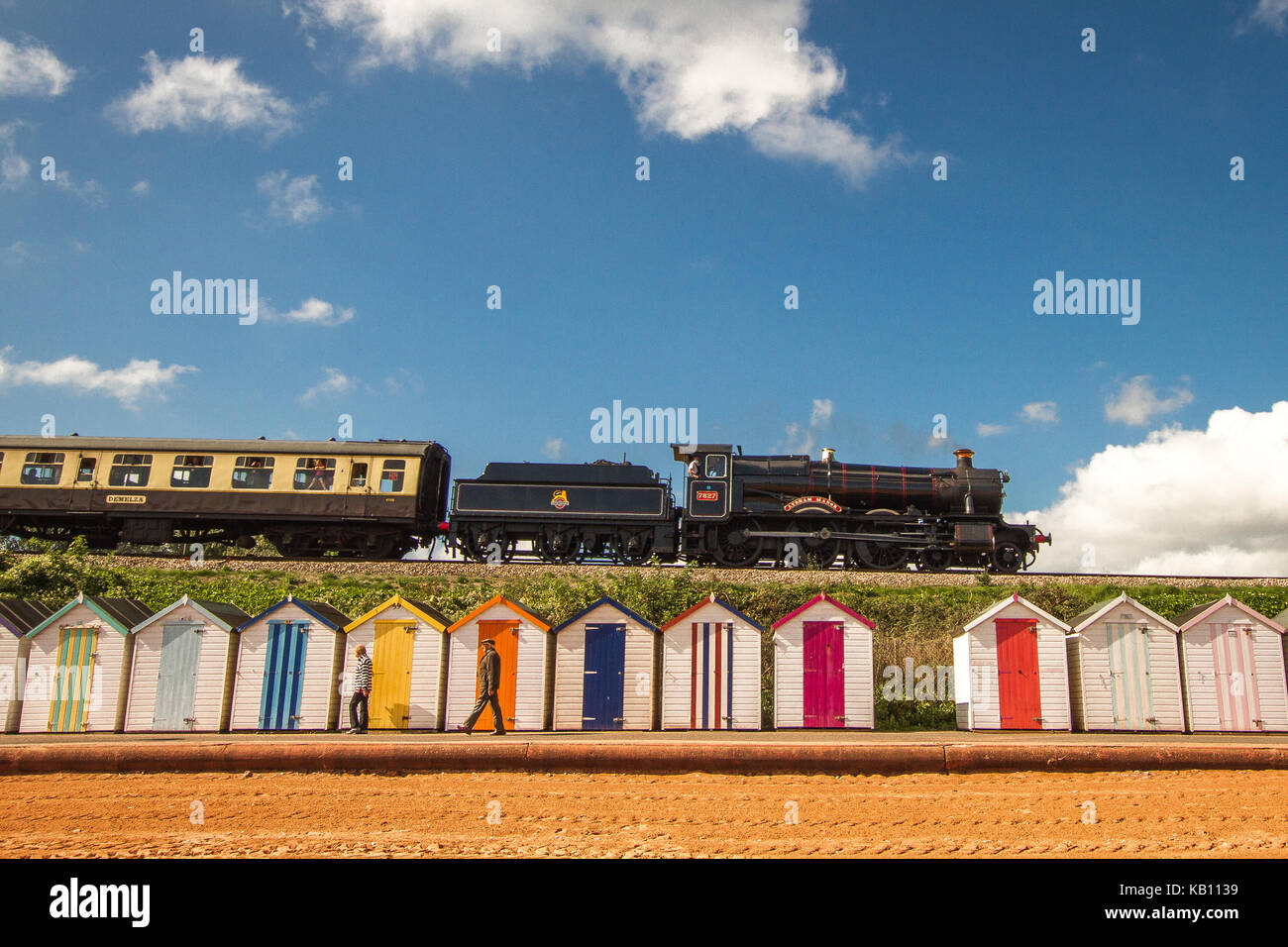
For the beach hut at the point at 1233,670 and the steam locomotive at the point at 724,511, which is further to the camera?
the steam locomotive at the point at 724,511

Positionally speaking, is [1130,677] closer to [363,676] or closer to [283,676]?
[363,676]

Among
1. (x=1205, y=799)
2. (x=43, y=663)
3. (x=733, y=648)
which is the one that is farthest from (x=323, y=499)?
(x=1205, y=799)

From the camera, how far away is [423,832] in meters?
8.08

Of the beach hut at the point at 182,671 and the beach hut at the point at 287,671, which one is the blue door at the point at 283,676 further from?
the beach hut at the point at 182,671

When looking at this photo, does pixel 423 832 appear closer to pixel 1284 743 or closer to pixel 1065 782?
pixel 1065 782

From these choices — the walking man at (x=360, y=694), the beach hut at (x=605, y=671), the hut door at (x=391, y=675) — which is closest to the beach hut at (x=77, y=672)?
the walking man at (x=360, y=694)

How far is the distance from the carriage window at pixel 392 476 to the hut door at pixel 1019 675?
16904mm

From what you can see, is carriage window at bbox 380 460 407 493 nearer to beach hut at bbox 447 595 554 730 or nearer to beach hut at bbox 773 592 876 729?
beach hut at bbox 447 595 554 730

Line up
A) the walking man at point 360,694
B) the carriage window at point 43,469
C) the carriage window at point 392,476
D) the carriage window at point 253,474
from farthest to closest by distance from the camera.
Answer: the carriage window at point 43,469 → the carriage window at point 392,476 → the carriage window at point 253,474 → the walking man at point 360,694

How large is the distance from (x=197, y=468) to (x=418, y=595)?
949 centimetres

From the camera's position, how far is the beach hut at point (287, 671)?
44.2ft

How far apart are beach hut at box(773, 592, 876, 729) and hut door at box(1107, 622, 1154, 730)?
3831 mm

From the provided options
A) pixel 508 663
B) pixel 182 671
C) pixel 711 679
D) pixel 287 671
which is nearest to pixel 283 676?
pixel 287 671

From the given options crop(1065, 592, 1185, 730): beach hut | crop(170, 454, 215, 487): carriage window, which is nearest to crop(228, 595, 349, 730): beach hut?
crop(1065, 592, 1185, 730): beach hut
